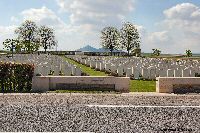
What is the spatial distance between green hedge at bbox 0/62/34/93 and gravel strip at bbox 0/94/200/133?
1.76 m

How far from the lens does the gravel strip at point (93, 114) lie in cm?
820

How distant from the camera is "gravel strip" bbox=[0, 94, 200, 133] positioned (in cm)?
820

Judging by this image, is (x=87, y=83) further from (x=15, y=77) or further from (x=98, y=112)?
(x=98, y=112)

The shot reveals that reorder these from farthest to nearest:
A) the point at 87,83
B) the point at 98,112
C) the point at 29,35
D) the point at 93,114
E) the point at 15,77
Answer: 1. the point at 29,35
2. the point at 87,83
3. the point at 15,77
4. the point at 98,112
5. the point at 93,114

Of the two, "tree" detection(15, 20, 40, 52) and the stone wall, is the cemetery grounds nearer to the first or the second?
the stone wall

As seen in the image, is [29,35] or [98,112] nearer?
[98,112]

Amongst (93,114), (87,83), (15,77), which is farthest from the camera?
(87,83)

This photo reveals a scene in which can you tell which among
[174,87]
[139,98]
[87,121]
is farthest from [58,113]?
[174,87]

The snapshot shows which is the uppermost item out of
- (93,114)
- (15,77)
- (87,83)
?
(15,77)

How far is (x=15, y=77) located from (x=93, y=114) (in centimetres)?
660

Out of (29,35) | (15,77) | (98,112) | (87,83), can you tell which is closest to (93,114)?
(98,112)

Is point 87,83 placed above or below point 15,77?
below

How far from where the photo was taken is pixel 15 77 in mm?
15289

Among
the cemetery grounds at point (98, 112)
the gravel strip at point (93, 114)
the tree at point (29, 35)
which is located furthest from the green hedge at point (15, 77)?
the tree at point (29, 35)
